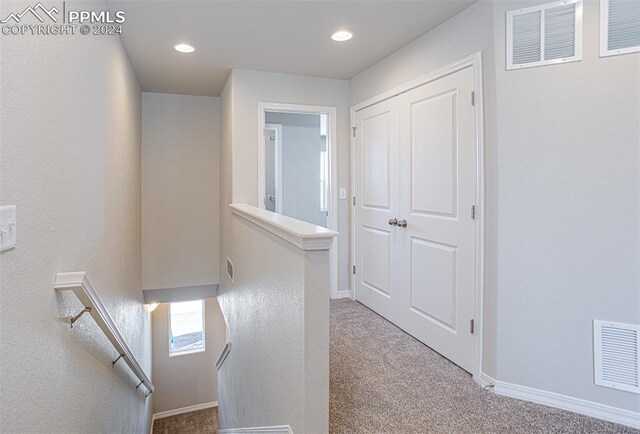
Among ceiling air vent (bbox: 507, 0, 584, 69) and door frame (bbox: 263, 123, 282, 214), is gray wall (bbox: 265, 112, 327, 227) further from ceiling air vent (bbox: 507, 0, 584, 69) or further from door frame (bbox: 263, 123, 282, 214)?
ceiling air vent (bbox: 507, 0, 584, 69)

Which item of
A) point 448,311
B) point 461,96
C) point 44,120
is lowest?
point 448,311

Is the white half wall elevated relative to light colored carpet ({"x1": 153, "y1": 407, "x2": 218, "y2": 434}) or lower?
elevated

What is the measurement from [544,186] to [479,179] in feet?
1.16

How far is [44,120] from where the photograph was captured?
1.32 meters

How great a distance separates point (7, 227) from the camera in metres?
1.02

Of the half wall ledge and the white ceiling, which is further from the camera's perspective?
the white ceiling

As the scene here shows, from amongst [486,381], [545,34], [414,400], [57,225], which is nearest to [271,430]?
[414,400]

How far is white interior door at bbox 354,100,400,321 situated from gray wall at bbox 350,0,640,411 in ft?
3.36

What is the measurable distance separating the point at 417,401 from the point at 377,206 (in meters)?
1.80

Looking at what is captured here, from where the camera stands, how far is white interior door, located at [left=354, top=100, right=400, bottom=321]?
3.19 metres

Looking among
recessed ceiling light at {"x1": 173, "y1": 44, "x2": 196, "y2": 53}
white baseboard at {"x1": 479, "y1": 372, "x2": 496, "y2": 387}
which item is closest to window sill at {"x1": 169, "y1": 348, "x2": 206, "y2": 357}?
recessed ceiling light at {"x1": 173, "y1": 44, "x2": 196, "y2": 53}

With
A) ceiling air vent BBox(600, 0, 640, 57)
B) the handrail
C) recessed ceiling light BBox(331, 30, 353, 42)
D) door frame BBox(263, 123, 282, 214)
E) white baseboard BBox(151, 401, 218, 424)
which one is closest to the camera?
the handrail

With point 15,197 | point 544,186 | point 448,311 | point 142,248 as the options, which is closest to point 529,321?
point 448,311

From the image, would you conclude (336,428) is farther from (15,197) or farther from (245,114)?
(245,114)
